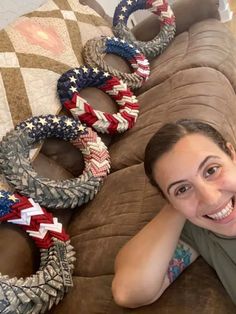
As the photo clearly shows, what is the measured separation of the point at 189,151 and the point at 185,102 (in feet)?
2.81

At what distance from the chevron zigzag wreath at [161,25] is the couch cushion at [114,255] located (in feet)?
3.25

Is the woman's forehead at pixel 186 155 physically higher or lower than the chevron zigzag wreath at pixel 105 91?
higher

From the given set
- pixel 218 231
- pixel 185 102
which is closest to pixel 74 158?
pixel 185 102

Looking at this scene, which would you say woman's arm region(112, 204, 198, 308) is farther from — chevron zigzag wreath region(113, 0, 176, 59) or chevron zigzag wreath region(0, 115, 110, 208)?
chevron zigzag wreath region(113, 0, 176, 59)

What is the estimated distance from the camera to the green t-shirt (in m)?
1.09

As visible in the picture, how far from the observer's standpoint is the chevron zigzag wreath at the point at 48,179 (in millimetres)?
1487

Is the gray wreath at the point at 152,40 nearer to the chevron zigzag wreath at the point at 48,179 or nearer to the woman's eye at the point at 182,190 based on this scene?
the chevron zigzag wreath at the point at 48,179

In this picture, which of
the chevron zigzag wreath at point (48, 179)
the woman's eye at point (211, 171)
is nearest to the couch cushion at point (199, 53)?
the chevron zigzag wreath at point (48, 179)

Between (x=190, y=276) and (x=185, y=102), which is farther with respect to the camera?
(x=185, y=102)

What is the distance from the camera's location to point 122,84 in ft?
6.73

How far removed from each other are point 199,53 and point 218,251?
140 cm

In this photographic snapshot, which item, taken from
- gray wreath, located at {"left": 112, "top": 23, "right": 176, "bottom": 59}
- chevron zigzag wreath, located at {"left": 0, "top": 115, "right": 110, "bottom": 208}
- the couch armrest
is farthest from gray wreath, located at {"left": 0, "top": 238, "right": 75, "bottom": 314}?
the couch armrest

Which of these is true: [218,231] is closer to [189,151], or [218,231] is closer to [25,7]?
[189,151]

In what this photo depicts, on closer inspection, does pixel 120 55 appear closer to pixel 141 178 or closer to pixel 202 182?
pixel 141 178
